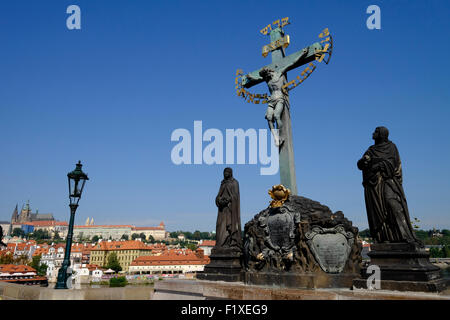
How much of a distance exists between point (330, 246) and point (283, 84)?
543 cm

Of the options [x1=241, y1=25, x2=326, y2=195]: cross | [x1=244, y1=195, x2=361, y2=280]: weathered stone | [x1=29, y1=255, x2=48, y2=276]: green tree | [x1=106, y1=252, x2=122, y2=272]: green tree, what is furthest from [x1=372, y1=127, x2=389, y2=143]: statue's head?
[x1=106, y1=252, x2=122, y2=272]: green tree

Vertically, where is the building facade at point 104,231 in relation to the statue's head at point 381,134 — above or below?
below

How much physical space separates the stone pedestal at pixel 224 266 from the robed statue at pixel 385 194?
10.9 ft

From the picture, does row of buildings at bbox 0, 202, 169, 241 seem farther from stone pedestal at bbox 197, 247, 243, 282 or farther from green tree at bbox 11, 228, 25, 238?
stone pedestal at bbox 197, 247, 243, 282

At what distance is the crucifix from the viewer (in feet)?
29.3

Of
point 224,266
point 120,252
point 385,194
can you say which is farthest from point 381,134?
point 120,252

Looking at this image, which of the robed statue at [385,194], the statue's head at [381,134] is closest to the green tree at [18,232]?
the robed statue at [385,194]

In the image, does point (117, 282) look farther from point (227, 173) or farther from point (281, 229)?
point (281, 229)

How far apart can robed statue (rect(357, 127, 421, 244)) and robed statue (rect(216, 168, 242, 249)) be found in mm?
3464

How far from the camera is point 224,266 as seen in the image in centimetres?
763

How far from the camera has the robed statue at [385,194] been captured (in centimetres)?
546

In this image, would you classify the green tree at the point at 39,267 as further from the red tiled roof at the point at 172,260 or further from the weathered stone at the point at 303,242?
the weathered stone at the point at 303,242
